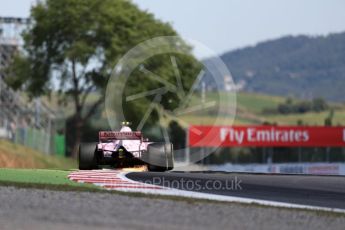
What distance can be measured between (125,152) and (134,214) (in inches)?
475

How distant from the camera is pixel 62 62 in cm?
6116

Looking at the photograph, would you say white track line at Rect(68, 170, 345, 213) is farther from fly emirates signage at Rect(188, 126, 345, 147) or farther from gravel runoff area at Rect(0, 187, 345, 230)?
fly emirates signage at Rect(188, 126, 345, 147)

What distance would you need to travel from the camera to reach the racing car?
83.5 ft

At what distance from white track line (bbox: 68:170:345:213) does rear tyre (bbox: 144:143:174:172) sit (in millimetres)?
3571

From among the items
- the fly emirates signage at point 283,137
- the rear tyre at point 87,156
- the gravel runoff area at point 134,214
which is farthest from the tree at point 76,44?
the gravel runoff area at point 134,214

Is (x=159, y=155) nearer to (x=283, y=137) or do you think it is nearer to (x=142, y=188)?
(x=142, y=188)

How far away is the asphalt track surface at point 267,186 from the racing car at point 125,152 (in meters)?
2.26

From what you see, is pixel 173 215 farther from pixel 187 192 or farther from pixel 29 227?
pixel 187 192

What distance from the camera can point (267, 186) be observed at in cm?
2027

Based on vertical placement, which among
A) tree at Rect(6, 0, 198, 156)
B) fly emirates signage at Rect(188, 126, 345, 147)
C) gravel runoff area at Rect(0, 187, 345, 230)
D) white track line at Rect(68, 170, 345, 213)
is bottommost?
gravel runoff area at Rect(0, 187, 345, 230)

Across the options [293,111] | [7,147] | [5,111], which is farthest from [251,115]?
[7,147]

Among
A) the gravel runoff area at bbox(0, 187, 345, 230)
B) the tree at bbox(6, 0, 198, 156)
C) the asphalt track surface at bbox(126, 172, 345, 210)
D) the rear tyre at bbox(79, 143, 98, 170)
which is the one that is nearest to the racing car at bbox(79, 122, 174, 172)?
the rear tyre at bbox(79, 143, 98, 170)

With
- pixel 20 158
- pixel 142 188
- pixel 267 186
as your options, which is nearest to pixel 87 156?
pixel 267 186

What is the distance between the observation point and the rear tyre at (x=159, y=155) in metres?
25.4
